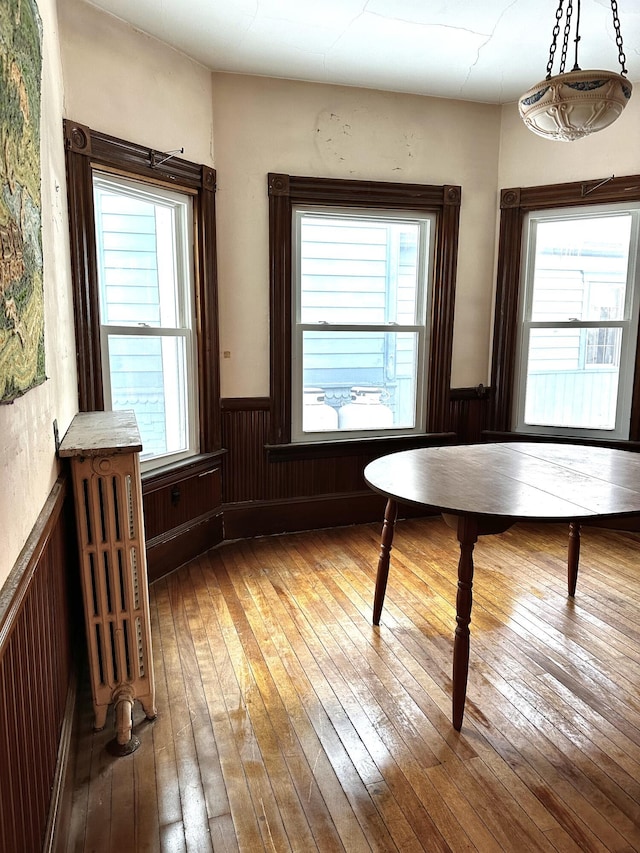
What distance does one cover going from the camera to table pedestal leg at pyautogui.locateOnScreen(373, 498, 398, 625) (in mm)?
2398

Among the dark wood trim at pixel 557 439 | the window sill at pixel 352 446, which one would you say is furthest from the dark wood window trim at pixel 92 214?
the dark wood trim at pixel 557 439

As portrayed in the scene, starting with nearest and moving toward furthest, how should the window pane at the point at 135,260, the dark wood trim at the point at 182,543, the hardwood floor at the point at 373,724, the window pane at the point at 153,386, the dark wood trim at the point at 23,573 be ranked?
the dark wood trim at the point at 23,573 → the hardwood floor at the point at 373,724 → the window pane at the point at 135,260 → the window pane at the point at 153,386 → the dark wood trim at the point at 182,543

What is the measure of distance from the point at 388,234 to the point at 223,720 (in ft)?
9.81

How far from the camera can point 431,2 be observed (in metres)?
2.61

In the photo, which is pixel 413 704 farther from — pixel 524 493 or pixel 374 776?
pixel 524 493

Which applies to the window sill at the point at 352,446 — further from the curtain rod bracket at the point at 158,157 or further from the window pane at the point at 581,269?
the curtain rod bracket at the point at 158,157

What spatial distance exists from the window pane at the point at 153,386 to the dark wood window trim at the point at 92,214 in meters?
0.15

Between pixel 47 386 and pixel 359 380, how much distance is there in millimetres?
2458

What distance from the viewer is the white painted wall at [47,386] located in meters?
1.05

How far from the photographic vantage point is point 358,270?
3.73 meters

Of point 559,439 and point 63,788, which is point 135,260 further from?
point 559,439

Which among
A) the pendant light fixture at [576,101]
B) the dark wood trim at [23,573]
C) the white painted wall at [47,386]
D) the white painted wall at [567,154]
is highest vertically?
the white painted wall at [567,154]

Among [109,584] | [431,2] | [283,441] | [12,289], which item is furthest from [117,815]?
[431,2]

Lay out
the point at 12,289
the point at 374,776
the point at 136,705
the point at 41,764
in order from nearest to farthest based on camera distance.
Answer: the point at 12,289 → the point at 41,764 → the point at 374,776 → the point at 136,705
